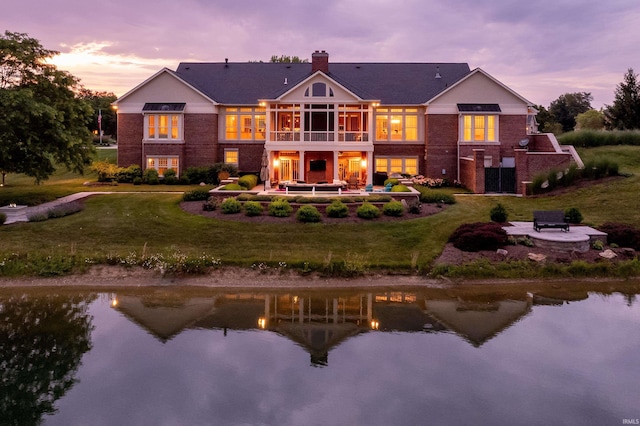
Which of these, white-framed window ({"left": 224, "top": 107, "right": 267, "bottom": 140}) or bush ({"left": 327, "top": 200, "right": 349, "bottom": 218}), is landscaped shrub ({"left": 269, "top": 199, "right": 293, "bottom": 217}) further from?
white-framed window ({"left": 224, "top": 107, "right": 267, "bottom": 140})

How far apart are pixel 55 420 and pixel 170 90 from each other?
33.5 metres

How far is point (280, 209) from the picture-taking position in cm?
2675

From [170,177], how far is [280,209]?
15.5 metres

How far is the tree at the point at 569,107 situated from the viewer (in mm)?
97438

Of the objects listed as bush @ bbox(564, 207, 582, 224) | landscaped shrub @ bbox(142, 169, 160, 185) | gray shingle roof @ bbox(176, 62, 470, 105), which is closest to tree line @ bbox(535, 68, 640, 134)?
gray shingle roof @ bbox(176, 62, 470, 105)

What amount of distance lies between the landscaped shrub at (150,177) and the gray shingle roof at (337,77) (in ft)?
24.2

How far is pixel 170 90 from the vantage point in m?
41.0

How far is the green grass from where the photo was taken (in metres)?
21.9

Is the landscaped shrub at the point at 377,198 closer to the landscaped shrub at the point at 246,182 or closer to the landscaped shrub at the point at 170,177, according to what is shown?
Answer: the landscaped shrub at the point at 246,182

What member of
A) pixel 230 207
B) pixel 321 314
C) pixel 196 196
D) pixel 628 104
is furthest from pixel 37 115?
pixel 628 104

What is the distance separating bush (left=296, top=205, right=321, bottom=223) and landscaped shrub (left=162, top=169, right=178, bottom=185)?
16.3 metres

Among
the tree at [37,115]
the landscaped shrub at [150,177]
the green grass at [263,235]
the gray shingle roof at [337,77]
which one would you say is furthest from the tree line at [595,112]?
the tree at [37,115]

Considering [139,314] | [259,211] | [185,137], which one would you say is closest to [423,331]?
[139,314]

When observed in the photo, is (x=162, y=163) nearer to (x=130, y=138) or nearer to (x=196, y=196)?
(x=130, y=138)
